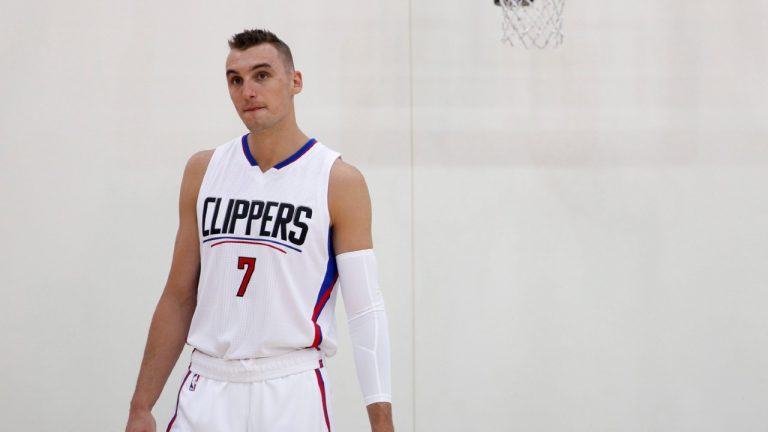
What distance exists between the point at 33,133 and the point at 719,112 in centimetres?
332

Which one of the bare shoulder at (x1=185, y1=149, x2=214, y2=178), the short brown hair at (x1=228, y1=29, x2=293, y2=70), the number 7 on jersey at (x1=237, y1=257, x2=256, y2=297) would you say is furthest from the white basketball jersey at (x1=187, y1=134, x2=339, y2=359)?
the short brown hair at (x1=228, y1=29, x2=293, y2=70)

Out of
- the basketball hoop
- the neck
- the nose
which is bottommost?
the neck

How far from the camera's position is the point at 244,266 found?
8.64ft

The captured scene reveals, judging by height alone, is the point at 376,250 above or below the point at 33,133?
below

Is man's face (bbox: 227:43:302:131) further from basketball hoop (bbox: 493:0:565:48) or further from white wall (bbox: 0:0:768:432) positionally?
basketball hoop (bbox: 493:0:565:48)

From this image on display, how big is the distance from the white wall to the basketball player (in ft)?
5.87

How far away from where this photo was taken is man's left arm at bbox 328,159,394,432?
2.63 meters

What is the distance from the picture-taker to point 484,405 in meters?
4.57

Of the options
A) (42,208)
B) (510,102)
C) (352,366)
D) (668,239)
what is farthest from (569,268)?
(42,208)

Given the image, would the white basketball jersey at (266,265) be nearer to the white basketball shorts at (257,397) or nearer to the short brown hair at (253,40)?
the white basketball shorts at (257,397)

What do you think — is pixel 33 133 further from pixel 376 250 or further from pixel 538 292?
pixel 538 292

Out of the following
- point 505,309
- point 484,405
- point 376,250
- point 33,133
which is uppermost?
point 33,133

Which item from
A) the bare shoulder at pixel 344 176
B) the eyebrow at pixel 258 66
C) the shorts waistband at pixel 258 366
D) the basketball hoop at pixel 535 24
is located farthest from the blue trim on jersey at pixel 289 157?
the basketball hoop at pixel 535 24

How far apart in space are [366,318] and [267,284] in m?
0.29
